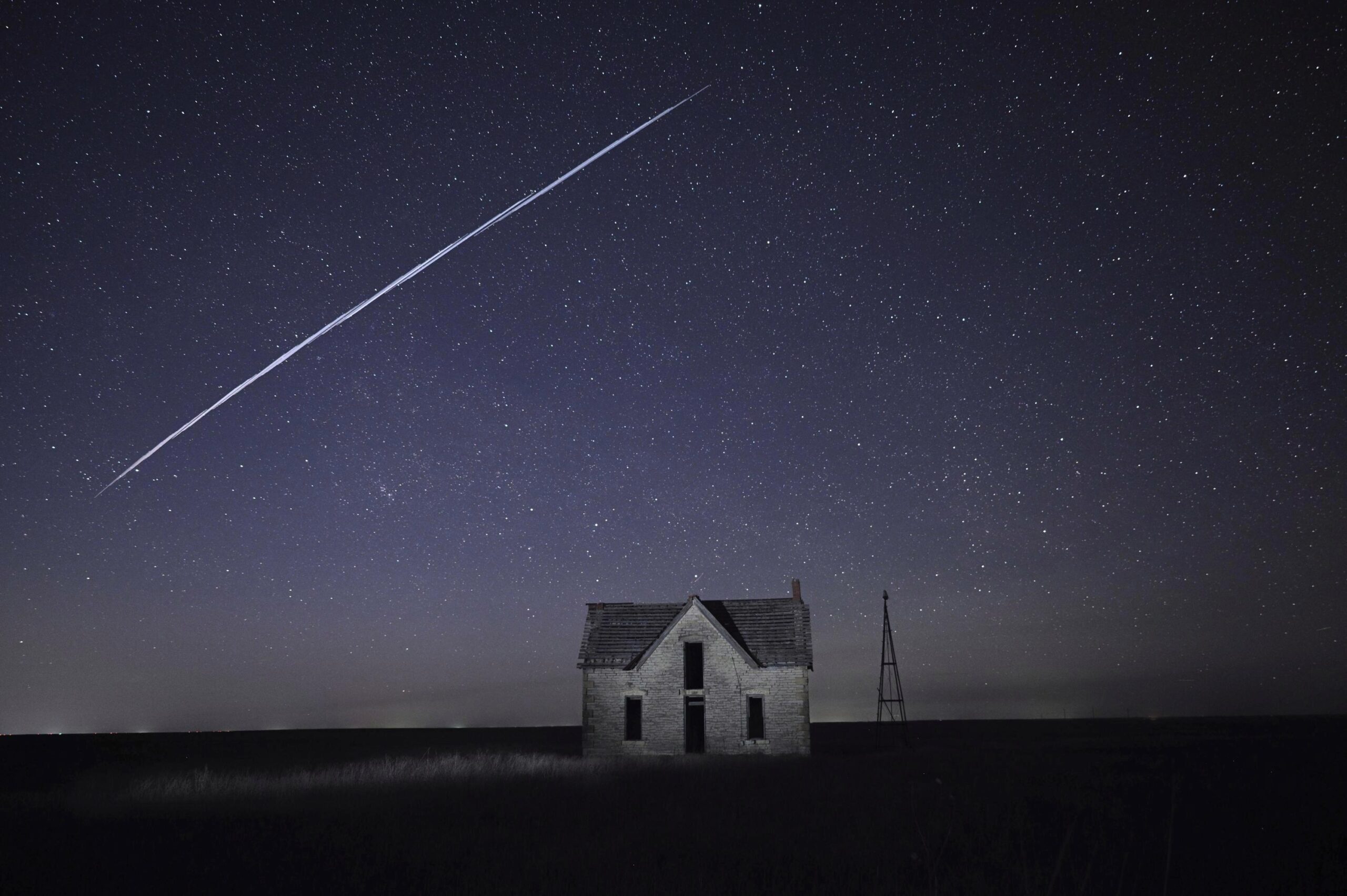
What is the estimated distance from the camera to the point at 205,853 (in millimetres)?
11945

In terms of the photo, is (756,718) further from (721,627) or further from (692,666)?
(721,627)

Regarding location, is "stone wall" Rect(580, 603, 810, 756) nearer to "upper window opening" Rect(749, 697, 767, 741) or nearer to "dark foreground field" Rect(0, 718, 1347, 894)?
"upper window opening" Rect(749, 697, 767, 741)

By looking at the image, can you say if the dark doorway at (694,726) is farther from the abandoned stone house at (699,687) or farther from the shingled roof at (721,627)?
the shingled roof at (721,627)

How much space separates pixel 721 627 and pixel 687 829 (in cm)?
1812

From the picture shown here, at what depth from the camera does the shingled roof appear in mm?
32094

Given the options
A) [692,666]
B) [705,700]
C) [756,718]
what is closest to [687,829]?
[705,700]

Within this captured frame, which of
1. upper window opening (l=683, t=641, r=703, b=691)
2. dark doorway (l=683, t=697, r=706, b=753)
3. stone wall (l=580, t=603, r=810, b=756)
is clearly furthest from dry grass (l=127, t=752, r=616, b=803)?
upper window opening (l=683, t=641, r=703, b=691)

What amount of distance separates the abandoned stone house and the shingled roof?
5 cm

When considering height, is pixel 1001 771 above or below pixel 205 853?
below

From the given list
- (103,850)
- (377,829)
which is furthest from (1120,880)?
(103,850)

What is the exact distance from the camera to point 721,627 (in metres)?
31.8

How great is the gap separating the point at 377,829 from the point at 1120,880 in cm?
1087

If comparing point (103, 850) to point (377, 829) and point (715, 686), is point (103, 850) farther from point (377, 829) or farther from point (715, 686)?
point (715, 686)

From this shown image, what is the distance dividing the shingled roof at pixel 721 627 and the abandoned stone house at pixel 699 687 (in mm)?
46
